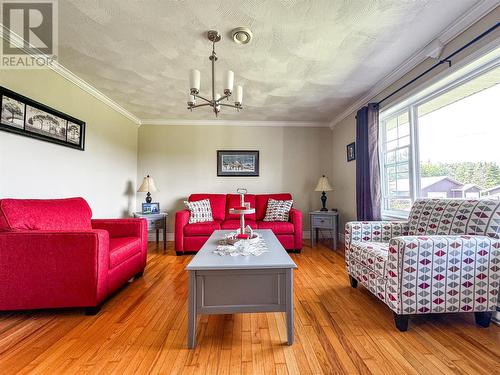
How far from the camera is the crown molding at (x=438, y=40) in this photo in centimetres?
166

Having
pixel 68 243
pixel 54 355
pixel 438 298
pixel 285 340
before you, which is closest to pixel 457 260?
pixel 438 298

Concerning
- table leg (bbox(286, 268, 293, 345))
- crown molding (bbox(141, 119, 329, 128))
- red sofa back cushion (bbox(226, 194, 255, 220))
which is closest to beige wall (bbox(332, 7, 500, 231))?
crown molding (bbox(141, 119, 329, 128))

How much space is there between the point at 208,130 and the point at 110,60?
2.17m

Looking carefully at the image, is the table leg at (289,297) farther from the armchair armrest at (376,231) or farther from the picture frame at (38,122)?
the picture frame at (38,122)

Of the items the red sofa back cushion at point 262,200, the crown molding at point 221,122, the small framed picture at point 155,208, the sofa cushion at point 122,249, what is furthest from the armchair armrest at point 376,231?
the small framed picture at point 155,208

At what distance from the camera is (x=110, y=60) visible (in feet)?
7.76

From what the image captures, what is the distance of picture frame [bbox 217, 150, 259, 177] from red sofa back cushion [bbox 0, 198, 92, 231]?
246cm

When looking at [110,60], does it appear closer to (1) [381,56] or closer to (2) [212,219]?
(2) [212,219]

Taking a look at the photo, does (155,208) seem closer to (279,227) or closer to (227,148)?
(227,148)

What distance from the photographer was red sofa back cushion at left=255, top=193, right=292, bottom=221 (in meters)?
4.02

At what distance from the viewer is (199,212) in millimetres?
3662

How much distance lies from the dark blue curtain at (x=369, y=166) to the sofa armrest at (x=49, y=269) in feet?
9.65

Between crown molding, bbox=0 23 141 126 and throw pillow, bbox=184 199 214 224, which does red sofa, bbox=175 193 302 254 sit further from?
crown molding, bbox=0 23 141 126

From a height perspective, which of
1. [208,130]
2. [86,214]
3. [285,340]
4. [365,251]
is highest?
[208,130]
